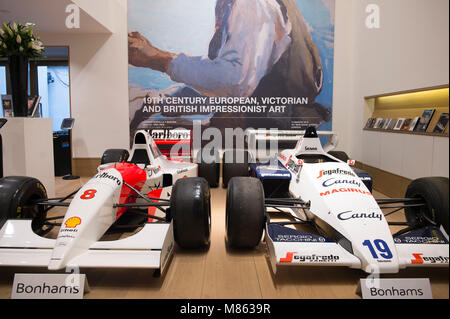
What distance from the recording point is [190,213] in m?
2.40

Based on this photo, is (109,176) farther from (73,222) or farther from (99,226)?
(73,222)

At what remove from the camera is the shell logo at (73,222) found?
2109 mm

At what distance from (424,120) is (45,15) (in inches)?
200

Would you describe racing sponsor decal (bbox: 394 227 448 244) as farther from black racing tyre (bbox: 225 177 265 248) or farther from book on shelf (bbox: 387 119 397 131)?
book on shelf (bbox: 387 119 397 131)

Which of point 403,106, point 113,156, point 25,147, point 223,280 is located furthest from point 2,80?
point 403,106

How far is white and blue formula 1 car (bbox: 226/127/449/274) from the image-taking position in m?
1.99

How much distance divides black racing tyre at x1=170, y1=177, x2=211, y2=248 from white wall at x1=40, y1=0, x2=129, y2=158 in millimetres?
4236

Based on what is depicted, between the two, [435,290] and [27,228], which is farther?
[27,228]

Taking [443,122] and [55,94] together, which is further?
[55,94]

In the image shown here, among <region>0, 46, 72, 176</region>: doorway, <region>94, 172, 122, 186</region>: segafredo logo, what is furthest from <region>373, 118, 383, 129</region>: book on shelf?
<region>0, 46, 72, 176</region>: doorway

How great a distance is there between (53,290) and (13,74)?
3.15 metres

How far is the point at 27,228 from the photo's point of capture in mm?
2291
